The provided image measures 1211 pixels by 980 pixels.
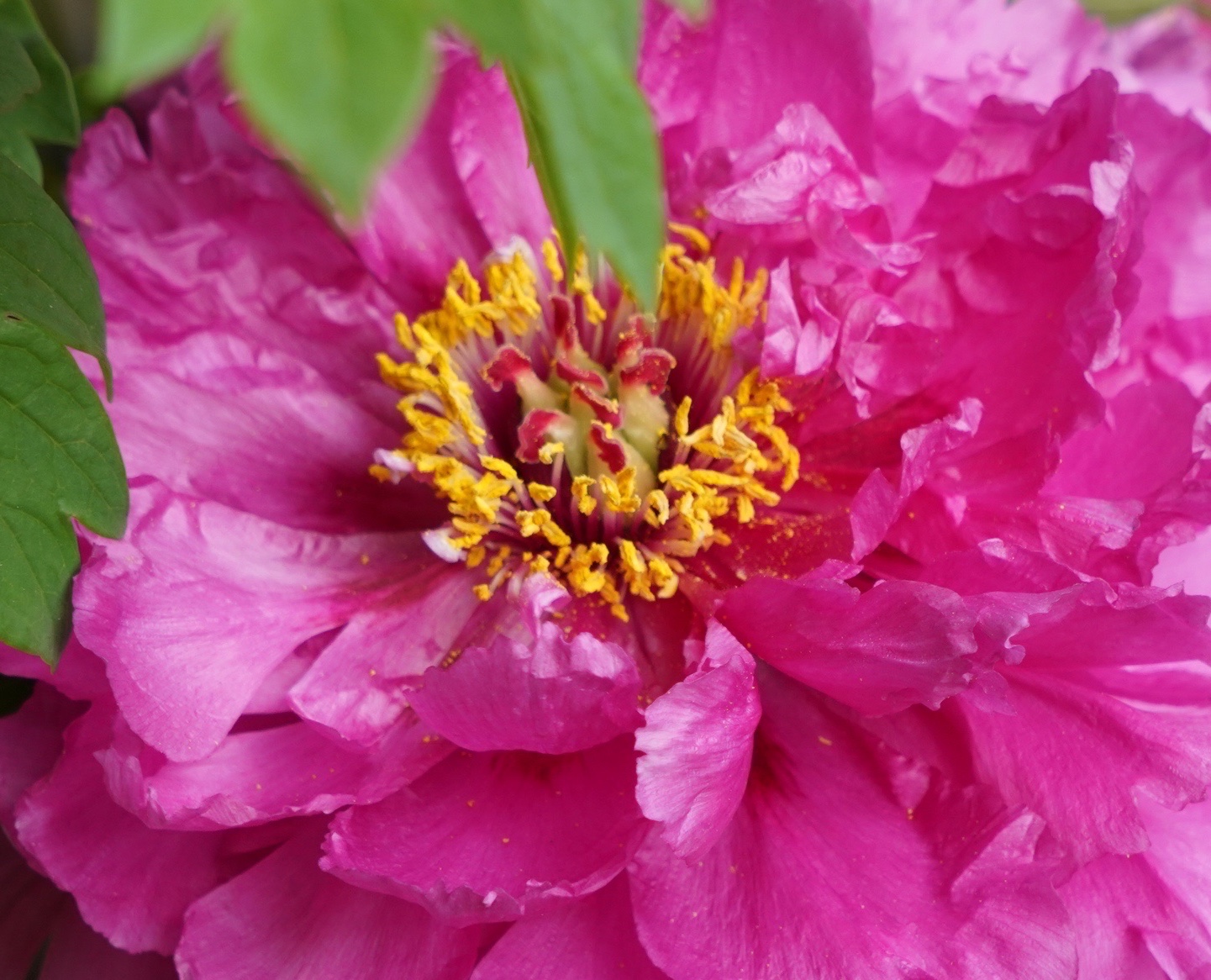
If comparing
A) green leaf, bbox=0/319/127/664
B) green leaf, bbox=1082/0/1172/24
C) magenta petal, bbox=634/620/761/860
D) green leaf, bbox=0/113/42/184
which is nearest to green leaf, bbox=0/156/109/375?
green leaf, bbox=0/319/127/664

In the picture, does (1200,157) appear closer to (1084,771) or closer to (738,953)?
(1084,771)

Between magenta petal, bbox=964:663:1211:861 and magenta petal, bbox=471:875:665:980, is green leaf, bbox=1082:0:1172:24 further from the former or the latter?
magenta petal, bbox=471:875:665:980

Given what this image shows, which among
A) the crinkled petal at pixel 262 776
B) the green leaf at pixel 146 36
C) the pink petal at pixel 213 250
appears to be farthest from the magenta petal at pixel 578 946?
the green leaf at pixel 146 36

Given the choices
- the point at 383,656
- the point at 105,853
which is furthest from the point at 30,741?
the point at 383,656

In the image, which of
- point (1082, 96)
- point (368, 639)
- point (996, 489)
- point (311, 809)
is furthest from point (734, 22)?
point (311, 809)

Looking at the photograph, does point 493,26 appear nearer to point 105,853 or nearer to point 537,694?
point 537,694

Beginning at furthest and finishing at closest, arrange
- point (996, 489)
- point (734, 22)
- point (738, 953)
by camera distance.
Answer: point (734, 22), point (996, 489), point (738, 953)

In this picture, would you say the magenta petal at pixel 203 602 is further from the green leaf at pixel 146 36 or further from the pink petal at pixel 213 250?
the green leaf at pixel 146 36
